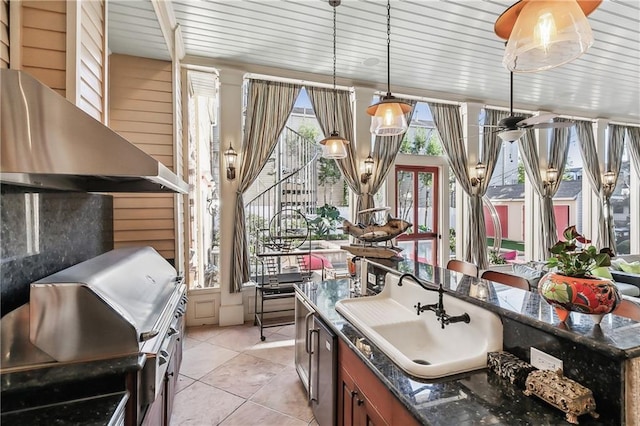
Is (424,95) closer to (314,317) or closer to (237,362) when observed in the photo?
(314,317)

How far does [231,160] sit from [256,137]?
506mm

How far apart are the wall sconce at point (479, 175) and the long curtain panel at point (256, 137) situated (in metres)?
3.51

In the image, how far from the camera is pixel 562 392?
1014 millimetres

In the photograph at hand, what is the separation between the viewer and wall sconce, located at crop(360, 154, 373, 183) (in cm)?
486

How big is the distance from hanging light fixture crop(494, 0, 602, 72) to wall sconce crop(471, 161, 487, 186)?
14.4ft

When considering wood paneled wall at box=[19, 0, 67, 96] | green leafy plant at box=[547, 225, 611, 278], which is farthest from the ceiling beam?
green leafy plant at box=[547, 225, 611, 278]

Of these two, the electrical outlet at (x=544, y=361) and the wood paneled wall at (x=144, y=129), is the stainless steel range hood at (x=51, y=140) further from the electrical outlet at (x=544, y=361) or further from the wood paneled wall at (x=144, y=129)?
the wood paneled wall at (x=144, y=129)

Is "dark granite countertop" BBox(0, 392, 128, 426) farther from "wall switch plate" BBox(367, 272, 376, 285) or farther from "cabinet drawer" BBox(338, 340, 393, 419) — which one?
"wall switch plate" BBox(367, 272, 376, 285)

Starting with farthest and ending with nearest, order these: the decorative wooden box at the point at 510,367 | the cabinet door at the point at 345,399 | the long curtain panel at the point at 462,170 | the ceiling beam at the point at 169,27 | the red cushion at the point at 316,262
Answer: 1. the long curtain panel at the point at 462,170
2. the red cushion at the point at 316,262
3. the ceiling beam at the point at 169,27
4. the cabinet door at the point at 345,399
5. the decorative wooden box at the point at 510,367

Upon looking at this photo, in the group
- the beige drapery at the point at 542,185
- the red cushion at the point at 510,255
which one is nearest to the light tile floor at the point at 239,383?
the red cushion at the point at 510,255

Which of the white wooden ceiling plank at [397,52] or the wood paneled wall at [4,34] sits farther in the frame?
the white wooden ceiling plank at [397,52]

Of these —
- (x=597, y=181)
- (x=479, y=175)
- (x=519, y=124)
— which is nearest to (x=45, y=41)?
(x=519, y=124)

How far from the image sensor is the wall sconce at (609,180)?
6.76 metres

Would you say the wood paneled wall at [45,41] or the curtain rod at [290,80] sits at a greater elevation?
the curtain rod at [290,80]
